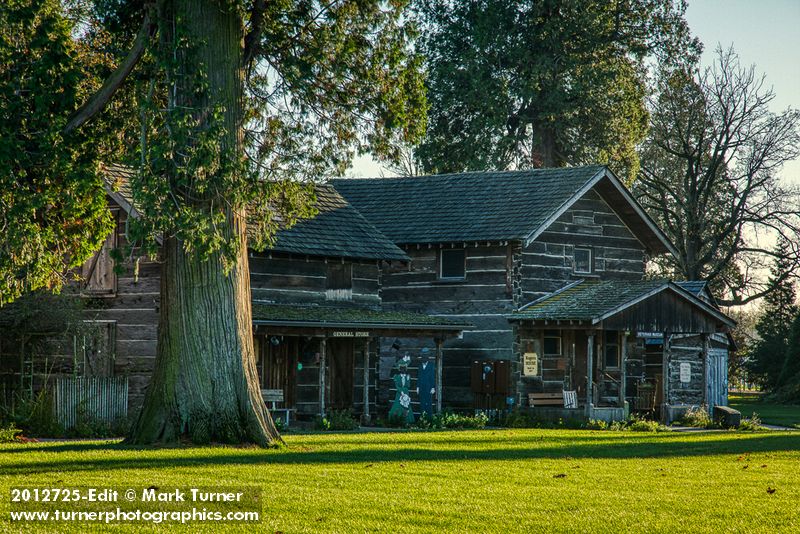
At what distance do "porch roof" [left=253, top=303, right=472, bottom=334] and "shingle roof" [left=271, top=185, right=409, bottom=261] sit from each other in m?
1.60

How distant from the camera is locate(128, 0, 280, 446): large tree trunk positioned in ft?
68.9

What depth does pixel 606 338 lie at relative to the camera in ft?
131

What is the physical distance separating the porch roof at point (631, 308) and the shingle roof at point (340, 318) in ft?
9.99

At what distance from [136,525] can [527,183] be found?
2960 cm

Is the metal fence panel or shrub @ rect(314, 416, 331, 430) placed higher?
the metal fence panel

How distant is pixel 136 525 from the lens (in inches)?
455

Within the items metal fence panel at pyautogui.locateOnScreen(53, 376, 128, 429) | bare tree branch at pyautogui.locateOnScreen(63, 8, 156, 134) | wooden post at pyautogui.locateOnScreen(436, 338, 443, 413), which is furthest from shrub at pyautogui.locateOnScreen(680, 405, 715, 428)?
bare tree branch at pyautogui.locateOnScreen(63, 8, 156, 134)

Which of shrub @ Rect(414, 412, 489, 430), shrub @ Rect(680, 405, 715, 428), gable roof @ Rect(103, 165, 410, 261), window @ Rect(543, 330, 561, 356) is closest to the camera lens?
shrub @ Rect(414, 412, 489, 430)

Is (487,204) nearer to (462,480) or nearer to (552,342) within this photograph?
(552,342)

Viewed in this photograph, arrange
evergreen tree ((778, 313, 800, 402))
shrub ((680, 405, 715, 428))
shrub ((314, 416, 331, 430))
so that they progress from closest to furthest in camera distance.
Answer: shrub ((314, 416, 331, 430)), shrub ((680, 405, 715, 428)), evergreen tree ((778, 313, 800, 402))

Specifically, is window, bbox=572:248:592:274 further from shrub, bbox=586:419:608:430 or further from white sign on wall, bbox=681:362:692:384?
white sign on wall, bbox=681:362:692:384

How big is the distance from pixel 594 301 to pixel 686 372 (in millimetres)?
11038

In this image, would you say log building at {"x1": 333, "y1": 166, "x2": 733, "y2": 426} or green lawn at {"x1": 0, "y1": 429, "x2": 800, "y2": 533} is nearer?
green lawn at {"x1": 0, "y1": 429, "x2": 800, "y2": 533}

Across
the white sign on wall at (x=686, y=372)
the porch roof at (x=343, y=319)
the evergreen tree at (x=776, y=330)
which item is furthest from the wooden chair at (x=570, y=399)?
the evergreen tree at (x=776, y=330)
